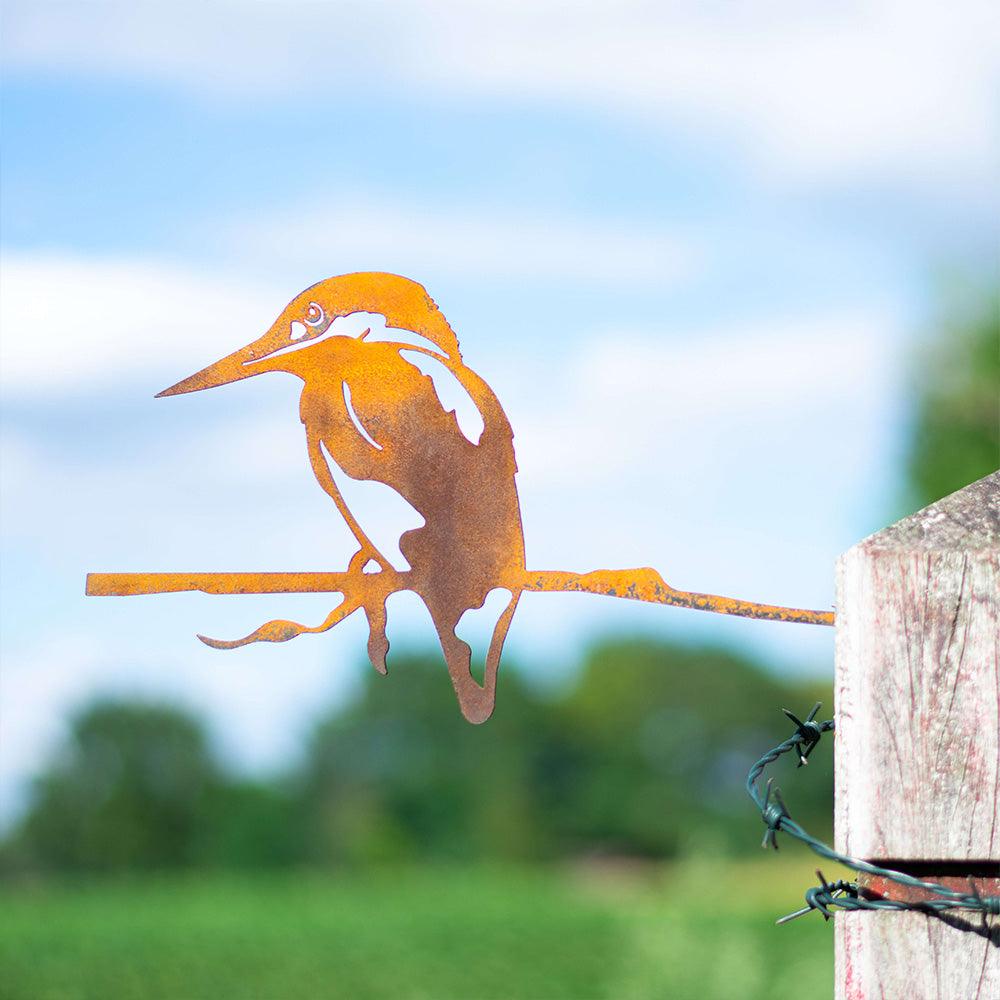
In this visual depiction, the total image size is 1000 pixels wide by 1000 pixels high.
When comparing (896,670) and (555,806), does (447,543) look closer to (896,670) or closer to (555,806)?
(896,670)

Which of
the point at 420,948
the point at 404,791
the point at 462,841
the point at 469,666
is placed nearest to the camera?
the point at 469,666

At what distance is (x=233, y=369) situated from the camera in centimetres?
166

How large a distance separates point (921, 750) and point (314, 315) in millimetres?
910

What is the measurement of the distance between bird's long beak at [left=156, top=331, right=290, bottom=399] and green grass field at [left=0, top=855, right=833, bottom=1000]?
10317 mm

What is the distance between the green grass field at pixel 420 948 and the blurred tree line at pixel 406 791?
18.7 m

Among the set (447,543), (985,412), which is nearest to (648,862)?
(985,412)

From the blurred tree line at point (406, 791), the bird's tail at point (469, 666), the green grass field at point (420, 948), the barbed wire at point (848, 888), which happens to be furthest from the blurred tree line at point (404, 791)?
the barbed wire at point (848, 888)

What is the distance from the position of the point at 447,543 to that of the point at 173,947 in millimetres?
14848

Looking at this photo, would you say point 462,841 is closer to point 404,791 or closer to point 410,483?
point 404,791

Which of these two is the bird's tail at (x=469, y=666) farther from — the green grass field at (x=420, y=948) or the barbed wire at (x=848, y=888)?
the green grass field at (x=420, y=948)

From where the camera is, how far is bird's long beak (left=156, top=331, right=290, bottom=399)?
1.63m

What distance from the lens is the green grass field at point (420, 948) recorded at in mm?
12352

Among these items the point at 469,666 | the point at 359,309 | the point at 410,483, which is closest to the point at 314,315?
the point at 359,309

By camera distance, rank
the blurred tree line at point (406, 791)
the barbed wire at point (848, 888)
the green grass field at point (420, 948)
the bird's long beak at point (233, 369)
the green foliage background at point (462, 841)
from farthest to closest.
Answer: the blurred tree line at point (406, 791), the green foliage background at point (462, 841), the green grass field at point (420, 948), the bird's long beak at point (233, 369), the barbed wire at point (848, 888)
